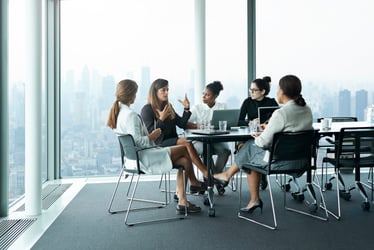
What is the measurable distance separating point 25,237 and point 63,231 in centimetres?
33

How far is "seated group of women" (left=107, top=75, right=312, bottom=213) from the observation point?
431 cm

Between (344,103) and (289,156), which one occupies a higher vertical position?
(344,103)

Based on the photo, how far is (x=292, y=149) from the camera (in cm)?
429

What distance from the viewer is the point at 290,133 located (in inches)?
164

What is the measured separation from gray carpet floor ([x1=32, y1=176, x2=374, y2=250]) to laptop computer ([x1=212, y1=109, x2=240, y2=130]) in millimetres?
928

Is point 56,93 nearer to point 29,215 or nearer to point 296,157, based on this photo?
point 29,215

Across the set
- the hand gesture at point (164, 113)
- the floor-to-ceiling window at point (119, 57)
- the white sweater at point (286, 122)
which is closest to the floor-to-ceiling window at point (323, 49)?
the floor-to-ceiling window at point (119, 57)

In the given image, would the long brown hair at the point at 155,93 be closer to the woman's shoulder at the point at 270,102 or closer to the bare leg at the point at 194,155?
the bare leg at the point at 194,155

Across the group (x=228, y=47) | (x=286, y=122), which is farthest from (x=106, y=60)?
(x=286, y=122)

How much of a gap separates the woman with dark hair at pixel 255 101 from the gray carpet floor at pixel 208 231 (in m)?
1.30

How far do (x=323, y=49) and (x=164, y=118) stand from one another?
11.4 feet

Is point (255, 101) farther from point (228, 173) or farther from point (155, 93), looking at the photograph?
point (155, 93)

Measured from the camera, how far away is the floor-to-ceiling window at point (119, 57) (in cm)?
683

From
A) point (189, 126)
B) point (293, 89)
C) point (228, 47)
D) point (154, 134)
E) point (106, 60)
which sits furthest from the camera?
point (228, 47)
